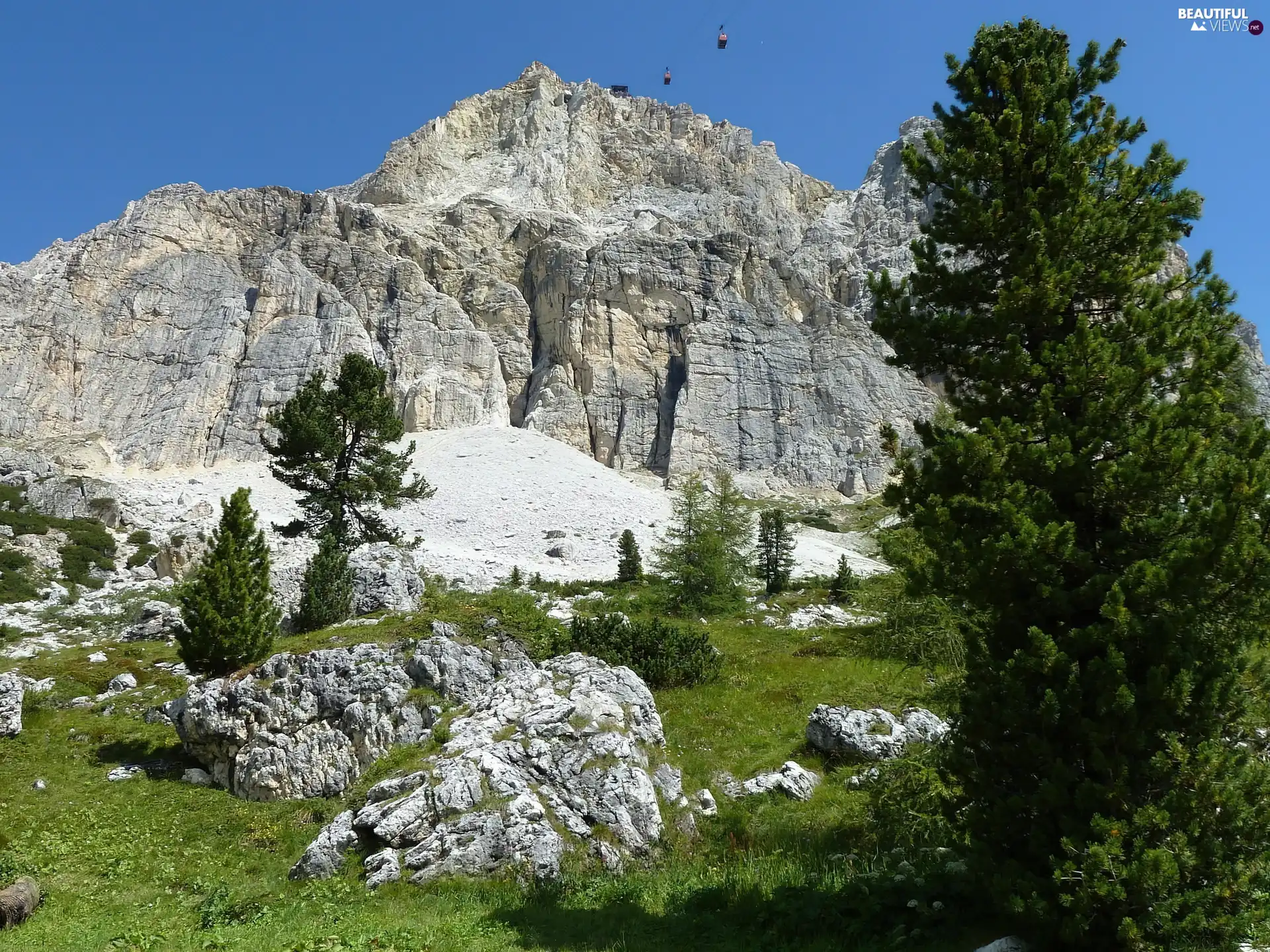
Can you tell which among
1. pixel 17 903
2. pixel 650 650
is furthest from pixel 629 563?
pixel 17 903

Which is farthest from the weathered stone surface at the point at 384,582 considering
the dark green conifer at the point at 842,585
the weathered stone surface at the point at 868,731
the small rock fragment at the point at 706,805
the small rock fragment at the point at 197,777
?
the dark green conifer at the point at 842,585

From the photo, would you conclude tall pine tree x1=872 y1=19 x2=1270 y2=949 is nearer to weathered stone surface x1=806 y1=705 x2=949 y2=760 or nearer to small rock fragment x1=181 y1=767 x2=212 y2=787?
weathered stone surface x1=806 y1=705 x2=949 y2=760

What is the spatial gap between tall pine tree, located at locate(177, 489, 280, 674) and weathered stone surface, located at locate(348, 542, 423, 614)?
2666 millimetres

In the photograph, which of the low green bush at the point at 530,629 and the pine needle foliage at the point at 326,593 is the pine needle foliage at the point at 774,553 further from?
the pine needle foliage at the point at 326,593

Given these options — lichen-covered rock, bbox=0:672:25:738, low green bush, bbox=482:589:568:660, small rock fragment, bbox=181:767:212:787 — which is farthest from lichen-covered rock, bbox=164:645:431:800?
lichen-covered rock, bbox=0:672:25:738

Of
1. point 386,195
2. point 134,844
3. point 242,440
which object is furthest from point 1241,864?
point 386,195

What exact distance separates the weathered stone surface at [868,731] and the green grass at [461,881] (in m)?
0.47

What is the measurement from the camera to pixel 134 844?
Result: 12.4 metres

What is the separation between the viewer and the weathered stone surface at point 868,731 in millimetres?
13258

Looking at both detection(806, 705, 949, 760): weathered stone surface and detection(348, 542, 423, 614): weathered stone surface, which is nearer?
detection(806, 705, 949, 760): weathered stone surface

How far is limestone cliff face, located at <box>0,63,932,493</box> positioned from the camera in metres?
99.1

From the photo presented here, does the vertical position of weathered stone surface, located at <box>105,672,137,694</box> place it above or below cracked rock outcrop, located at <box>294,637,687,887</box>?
below

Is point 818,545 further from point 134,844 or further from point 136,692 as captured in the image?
point 134,844

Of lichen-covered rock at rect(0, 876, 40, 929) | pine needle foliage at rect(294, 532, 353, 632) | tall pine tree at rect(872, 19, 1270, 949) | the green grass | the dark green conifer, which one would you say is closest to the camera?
tall pine tree at rect(872, 19, 1270, 949)
